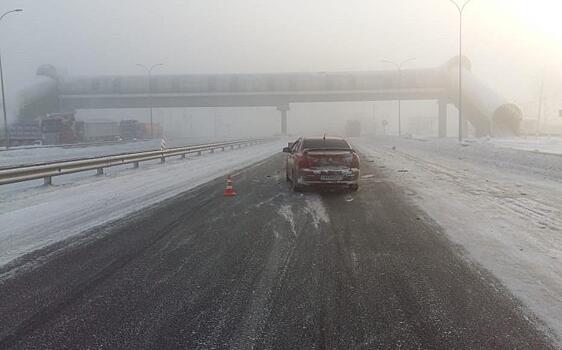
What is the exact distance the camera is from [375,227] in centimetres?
816

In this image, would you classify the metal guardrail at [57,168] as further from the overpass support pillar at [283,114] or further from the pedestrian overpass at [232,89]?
the overpass support pillar at [283,114]

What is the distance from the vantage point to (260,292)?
4914mm

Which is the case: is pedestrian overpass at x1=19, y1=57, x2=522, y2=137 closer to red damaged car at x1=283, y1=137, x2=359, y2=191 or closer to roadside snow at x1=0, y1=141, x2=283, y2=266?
roadside snow at x1=0, y1=141, x2=283, y2=266

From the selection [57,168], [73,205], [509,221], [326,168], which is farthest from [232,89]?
[509,221]

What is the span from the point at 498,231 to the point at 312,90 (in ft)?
257

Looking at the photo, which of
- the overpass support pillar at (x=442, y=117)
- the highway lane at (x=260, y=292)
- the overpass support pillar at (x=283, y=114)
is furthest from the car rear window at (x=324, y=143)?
the overpass support pillar at (x=283, y=114)

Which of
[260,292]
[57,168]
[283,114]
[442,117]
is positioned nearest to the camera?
[260,292]

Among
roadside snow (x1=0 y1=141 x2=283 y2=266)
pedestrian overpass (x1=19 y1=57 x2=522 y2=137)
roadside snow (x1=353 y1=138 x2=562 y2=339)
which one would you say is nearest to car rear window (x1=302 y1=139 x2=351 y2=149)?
roadside snow (x1=353 y1=138 x2=562 y2=339)

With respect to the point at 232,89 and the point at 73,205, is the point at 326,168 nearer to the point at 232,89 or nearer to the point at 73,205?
the point at 73,205

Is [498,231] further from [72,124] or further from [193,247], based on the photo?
[72,124]

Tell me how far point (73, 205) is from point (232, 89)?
74942 mm

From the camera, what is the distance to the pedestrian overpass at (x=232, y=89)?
267ft

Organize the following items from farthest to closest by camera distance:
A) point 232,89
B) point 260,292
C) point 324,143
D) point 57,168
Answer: point 232,89 < point 57,168 < point 324,143 < point 260,292

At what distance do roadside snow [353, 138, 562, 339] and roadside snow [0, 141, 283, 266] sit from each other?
6134mm
